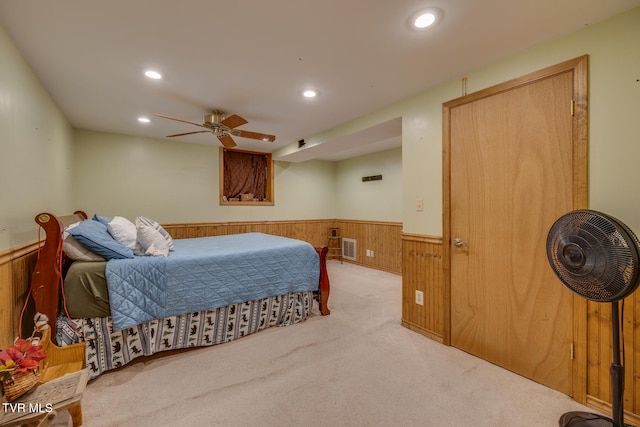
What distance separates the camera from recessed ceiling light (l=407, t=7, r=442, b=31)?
4.94 ft

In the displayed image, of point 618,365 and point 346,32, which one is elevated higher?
point 346,32

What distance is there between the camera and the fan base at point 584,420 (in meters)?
1.46

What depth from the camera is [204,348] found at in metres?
2.38

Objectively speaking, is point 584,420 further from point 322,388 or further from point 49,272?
point 49,272

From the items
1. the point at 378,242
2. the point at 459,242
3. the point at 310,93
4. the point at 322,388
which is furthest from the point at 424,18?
the point at 378,242

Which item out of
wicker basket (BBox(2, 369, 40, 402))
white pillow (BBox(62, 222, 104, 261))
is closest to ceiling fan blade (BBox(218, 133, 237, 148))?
white pillow (BBox(62, 222, 104, 261))

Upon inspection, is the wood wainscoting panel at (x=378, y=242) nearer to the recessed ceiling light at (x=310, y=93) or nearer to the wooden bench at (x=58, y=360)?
the recessed ceiling light at (x=310, y=93)

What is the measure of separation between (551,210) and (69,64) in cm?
361

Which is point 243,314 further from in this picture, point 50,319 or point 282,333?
point 50,319

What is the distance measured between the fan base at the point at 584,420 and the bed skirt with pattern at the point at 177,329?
208 cm

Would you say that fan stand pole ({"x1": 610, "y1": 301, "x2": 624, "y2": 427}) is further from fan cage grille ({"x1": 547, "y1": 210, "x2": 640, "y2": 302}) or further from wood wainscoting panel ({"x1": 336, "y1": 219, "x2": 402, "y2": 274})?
wood wainscoting panel ({"x1": 336, "y1": 219, "x2": 402, "y2": 274})

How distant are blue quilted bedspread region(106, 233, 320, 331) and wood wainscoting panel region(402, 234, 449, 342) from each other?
97 centimetres

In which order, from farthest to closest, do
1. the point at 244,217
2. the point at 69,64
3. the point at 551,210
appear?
the point at 244,217 < the point at 69,64 < the point at 551,210

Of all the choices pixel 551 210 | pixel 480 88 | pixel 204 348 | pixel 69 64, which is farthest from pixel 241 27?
pixel 204 348
